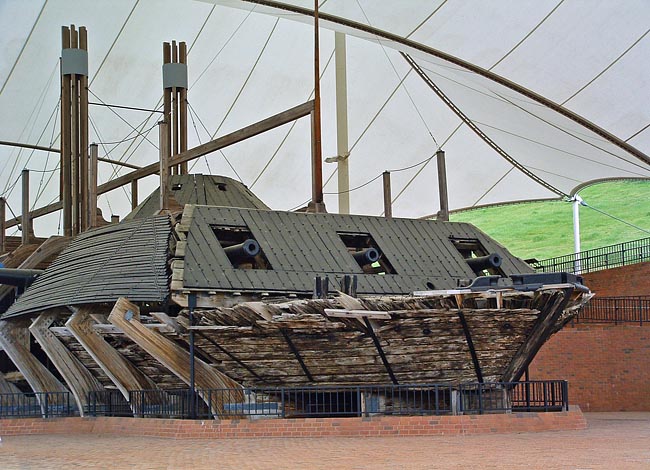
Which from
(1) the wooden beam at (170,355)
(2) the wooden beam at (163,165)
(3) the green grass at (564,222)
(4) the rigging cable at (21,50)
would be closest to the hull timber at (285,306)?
(1) the wooden beam at (170,355)

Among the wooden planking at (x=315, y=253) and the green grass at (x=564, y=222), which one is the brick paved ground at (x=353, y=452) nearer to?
the wooden planking at (x=315, y=253)

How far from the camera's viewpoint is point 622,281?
27781 mm

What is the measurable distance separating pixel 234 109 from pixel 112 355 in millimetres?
19012

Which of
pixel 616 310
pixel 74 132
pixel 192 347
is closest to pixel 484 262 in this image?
pixel 192 347

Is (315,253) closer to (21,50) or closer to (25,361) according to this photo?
(25,361)

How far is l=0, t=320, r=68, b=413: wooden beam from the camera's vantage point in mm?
21703

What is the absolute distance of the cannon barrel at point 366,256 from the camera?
765 inches

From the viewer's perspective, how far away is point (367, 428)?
51.9 ft

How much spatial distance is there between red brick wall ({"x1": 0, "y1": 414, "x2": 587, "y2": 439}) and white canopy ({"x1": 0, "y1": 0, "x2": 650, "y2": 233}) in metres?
14.1

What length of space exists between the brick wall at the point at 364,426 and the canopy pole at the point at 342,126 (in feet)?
47.8

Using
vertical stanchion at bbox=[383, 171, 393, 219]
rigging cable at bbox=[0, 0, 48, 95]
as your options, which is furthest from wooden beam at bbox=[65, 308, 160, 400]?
rigging cable at bbox=[0, 0, 48, 95]

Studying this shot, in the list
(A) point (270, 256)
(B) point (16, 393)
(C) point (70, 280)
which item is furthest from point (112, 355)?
(B) point (16, 393)

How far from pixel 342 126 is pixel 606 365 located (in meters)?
11.3

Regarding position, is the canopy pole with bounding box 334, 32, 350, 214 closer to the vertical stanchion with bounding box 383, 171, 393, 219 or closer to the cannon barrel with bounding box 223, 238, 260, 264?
the vertical stanchion with bounding box 383, 171, 393, 219
